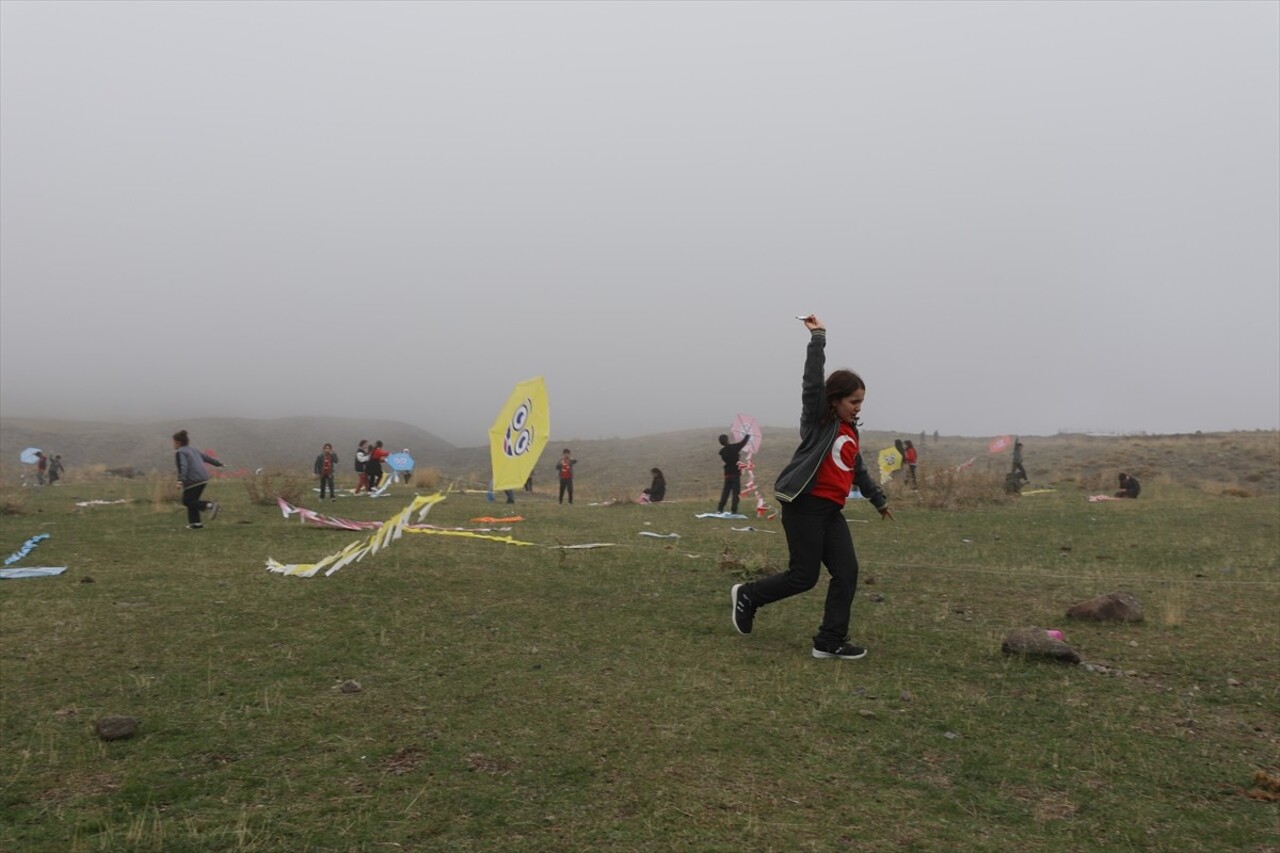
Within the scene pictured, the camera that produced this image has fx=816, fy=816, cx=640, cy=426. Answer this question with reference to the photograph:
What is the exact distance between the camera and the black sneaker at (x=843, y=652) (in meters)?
5.52

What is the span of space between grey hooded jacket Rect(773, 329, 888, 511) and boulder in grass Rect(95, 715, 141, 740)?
3789mm

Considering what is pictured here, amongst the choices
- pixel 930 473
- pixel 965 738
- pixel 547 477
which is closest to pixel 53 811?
pixel 965 738

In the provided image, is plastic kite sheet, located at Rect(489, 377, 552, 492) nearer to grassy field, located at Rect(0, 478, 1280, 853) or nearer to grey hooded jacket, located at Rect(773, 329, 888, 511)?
grassy field, located at Rect(0, 478, 1280, 853)

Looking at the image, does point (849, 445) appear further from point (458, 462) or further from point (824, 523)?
point (458, 462)

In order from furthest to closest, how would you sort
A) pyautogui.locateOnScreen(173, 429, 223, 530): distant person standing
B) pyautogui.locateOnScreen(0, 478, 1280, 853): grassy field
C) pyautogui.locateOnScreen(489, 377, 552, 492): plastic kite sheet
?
1. pyautogui.locateOnScreen(173, 429, 223, 530): distant person standing
2. pyautogui.locateOnScreen(489, 377, 552, 492): plastic kite sheet
3. pyautogui.locateOnScreen(0, 478, 1280, 853): grassy field

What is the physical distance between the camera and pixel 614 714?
4.35 m

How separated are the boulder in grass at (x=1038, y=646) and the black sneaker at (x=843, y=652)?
1.05 m

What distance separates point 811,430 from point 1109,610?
3.30 meters

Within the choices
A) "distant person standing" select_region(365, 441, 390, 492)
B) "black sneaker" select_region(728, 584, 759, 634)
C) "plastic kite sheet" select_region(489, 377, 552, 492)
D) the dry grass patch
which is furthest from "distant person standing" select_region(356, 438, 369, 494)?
"black sneaker" select_region(728, 584, 759, 634)

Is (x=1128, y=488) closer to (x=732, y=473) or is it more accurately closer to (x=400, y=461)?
(x=732, y=473)

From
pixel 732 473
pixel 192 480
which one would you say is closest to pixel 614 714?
pixel 192 480

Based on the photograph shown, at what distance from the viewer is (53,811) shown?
325cm

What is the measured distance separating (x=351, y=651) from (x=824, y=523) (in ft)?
11.0

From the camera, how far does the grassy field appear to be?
126 inches
